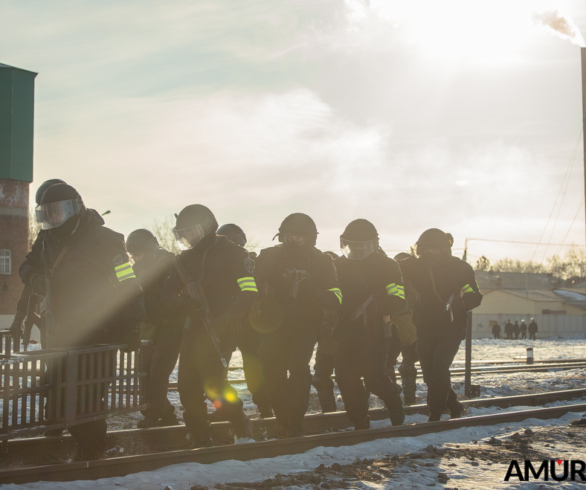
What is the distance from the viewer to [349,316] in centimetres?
659

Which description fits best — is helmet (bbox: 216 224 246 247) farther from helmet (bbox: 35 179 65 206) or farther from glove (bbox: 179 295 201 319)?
helmet (bbox: 35 179 65 206)

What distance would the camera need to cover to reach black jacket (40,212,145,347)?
4.82 m

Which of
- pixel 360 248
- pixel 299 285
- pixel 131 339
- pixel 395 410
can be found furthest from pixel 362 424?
pixel 131 339

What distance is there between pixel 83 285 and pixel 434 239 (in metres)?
4.28

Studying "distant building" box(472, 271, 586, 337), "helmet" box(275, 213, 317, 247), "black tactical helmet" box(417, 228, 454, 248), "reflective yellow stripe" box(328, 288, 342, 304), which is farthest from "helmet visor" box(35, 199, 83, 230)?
"distant building" box(472, 271, 586, 337)

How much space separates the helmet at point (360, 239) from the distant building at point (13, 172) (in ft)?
102

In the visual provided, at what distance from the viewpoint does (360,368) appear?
6.59 meters

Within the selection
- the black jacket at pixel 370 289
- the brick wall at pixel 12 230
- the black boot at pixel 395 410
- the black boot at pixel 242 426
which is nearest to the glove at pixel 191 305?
the black boot at pixel 242 426

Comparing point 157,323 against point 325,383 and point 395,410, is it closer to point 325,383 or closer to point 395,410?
point 325,383

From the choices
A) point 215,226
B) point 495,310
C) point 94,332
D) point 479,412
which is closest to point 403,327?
point 479,412

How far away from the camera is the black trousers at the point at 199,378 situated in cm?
553

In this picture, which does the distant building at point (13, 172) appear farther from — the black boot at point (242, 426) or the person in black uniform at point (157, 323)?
the black boot at point (242, 426)

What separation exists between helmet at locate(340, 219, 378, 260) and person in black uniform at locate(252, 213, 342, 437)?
0.54 metres

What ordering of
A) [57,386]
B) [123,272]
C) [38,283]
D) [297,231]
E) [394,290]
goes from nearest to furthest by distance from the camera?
1. [57,386]
2. [123,272]
3. [38,283]
4. [297,231]
5. [394,290]
